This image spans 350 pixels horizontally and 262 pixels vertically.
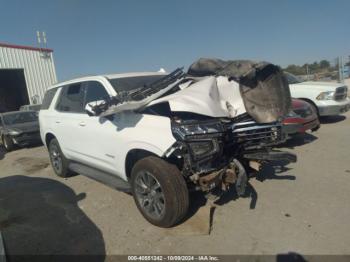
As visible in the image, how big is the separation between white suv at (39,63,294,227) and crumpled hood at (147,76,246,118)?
0.01 m

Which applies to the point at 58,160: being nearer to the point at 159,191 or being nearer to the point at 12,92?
the point at 159,191

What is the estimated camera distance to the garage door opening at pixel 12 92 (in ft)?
72.9

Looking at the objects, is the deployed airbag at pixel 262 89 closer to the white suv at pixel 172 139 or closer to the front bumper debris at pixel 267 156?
the white suv at pixel 172 139

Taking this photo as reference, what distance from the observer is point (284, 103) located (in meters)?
3.82

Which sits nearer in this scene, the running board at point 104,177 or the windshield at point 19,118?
the running board at point 104,177

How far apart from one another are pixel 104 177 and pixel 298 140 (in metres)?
4.99

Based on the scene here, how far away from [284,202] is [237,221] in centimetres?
83

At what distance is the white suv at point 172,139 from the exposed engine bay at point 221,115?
12 millimetres

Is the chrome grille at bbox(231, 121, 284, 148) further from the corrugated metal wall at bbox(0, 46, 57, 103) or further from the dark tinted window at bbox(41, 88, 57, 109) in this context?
the corrugated metal wall at bbox(0, 46, 57, 103)

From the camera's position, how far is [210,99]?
3.43 meters

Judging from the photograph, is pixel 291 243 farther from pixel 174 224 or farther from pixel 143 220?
pixel 143 220

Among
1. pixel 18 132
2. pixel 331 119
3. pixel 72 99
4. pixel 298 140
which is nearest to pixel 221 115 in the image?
pixel 72 99

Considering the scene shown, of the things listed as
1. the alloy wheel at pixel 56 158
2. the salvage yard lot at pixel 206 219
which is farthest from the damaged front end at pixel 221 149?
the alloy wheel at pixel 56 158

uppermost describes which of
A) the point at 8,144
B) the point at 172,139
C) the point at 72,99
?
the point at 72,99
